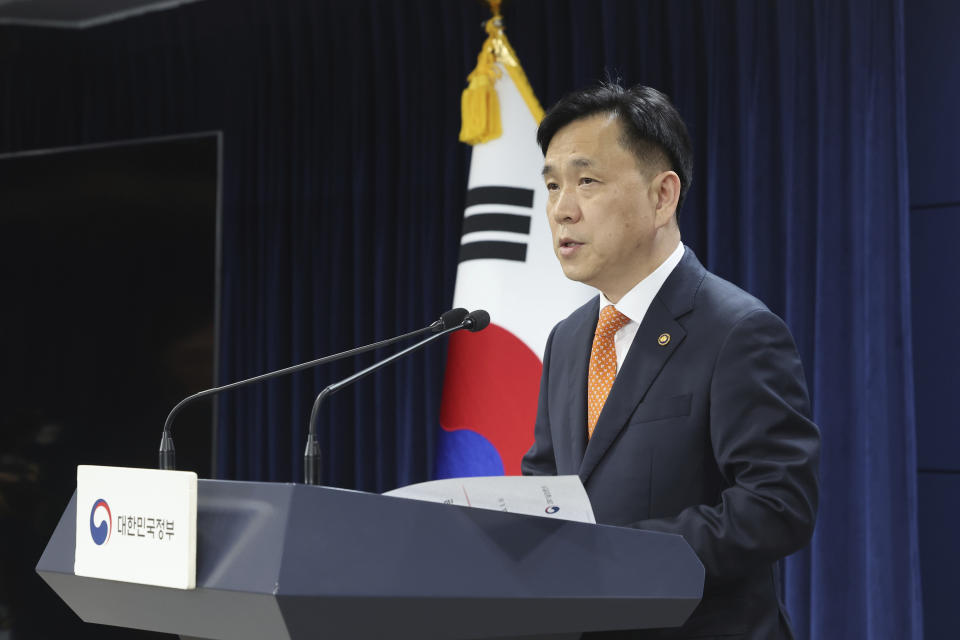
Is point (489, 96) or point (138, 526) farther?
point (489, 96)

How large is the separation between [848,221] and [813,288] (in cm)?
23

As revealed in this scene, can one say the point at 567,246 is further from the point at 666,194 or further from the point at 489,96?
the point at 489,96

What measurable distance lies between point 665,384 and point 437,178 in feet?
8.49

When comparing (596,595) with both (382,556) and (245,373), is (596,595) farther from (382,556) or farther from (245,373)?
(245,373)

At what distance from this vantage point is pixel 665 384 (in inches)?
56.7

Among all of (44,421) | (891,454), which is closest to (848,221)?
(891,454)

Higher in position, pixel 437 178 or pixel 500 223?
pixel 437 178

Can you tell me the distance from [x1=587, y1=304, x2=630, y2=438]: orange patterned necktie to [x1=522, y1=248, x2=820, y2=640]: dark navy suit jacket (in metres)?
0.03

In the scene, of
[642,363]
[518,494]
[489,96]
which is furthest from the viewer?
[489,96]

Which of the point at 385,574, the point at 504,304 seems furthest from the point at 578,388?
the point at 504,304

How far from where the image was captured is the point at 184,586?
925 mm

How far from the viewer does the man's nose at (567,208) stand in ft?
5.11

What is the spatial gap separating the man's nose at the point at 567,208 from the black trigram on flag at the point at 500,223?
4.80ft

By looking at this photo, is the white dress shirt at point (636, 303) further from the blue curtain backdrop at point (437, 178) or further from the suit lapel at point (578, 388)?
the blue curtain backdrop at point (437, 178)
